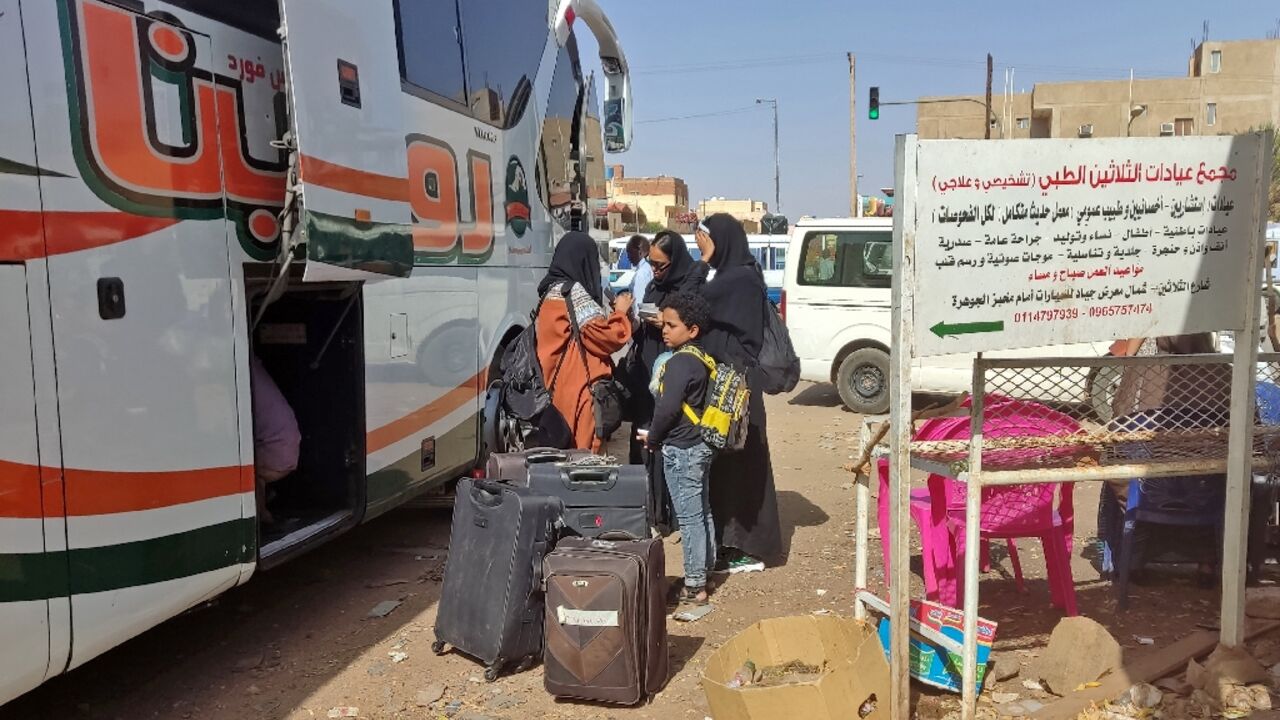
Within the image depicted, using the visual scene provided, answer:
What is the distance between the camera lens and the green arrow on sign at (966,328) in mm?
3246

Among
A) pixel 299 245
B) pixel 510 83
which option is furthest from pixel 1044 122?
pixel 299 245

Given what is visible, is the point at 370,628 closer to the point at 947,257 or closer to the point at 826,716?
the point at 826,716

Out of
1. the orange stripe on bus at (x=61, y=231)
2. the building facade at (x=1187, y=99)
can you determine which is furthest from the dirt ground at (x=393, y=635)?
the building facade at (x=1187, y=99)

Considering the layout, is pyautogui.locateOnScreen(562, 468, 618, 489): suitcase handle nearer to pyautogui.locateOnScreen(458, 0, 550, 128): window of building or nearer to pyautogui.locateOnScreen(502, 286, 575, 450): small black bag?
pyautogui.locateOnScreen(502, 286, 575, 450): small black bag

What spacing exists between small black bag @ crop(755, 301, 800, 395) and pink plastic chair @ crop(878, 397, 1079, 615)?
1023 mm

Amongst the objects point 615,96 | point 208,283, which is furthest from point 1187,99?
point 208,283

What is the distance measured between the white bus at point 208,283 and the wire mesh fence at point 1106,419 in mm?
2601

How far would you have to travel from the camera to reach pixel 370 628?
188 inches

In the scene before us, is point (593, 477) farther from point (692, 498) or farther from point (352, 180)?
point (352, 180)

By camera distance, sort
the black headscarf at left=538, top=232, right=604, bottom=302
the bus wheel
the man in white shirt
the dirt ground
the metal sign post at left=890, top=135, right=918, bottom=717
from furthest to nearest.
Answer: the man in white shirt, the bus wheel, the black headscarf at left=538, top=232, right=604, bottom=302, the dirt ground, the metal sign post at left=890, top=135, right=918, bottom=717

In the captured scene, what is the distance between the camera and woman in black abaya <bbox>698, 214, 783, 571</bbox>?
539 centimetres

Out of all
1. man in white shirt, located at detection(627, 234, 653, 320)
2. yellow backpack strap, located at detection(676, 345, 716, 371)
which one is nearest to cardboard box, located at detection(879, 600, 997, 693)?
yellow backpack strap, located at detection(676, 345, 716, 371)

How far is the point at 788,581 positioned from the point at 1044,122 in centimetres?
4458

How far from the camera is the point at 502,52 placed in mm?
6426
